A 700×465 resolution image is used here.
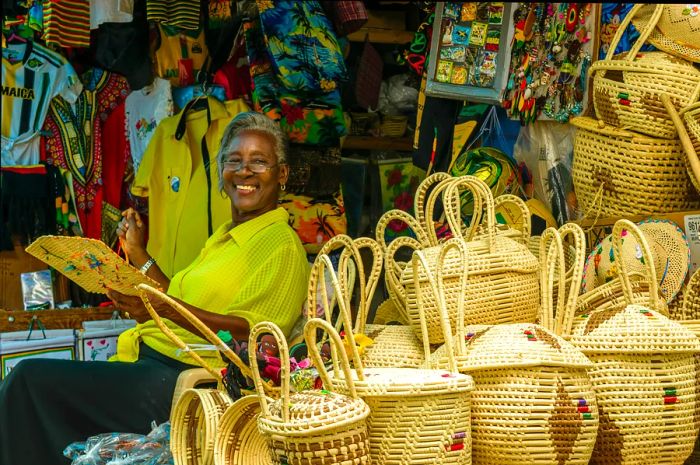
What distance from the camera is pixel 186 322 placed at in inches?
135

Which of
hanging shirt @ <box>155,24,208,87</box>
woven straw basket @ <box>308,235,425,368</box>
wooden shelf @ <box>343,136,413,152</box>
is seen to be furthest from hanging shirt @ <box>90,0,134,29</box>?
woven straw basket @ <box>308,235,425,368</box>

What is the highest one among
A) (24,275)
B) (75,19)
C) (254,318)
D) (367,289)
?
(75,19)

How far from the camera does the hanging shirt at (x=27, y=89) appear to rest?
523cm

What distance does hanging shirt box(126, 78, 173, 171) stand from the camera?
17.1ft

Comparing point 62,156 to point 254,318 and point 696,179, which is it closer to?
point 254,318

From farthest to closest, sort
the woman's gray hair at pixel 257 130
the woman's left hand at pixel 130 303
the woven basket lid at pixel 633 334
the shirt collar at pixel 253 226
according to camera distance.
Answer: the woman's gray hair at pixel 257 130, the shirt collar at pixel 253 226, the woman's left hand at pixel 130 303, the woven basket lid at pixel 633 334

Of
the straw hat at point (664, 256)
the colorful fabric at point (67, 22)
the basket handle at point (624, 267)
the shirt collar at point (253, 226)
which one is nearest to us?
the basket handle at point (624, 267)

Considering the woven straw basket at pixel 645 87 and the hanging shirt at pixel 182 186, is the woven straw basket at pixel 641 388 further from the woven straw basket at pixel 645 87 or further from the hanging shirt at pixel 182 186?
the hanging shirt at pixel 182 186

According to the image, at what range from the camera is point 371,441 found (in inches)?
92.4

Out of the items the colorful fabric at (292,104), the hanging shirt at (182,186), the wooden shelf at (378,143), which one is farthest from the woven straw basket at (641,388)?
the wooden shelf at (378,143)

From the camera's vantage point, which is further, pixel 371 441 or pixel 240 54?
pixel 240 54

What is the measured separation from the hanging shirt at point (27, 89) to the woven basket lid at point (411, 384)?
340 cm

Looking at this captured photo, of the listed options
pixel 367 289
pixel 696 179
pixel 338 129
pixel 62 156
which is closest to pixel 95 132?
pixel 62 156

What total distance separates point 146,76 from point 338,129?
1.11 m
